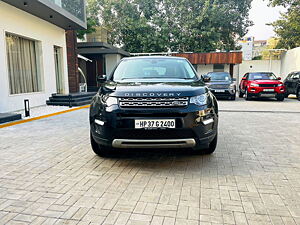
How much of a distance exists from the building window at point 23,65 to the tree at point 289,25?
69.2 ft

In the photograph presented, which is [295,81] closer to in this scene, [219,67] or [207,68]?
[219,67]

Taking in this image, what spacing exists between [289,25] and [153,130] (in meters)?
25.3

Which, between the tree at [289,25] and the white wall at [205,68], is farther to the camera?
the white wall at [205,68]

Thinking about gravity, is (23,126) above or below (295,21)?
below

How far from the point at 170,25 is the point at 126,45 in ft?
18.2

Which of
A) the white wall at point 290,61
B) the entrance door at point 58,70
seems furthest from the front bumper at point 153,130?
the white wall at point 290,61

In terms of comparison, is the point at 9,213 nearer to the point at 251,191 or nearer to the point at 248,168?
the point at 251,191

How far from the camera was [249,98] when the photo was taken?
553 inches

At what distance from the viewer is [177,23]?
94.2ft

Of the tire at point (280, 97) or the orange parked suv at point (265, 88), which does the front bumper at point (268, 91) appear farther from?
the tire at point (280, 97)

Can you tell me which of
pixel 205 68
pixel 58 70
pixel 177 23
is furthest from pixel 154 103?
pixel 177 23

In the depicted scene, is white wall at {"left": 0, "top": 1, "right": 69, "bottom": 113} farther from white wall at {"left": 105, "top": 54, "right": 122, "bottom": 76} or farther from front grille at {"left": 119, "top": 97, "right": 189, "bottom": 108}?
front grille at {"left": 119, "top": 97, "right": 189, "bottom": 108}

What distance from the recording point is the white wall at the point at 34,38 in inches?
349

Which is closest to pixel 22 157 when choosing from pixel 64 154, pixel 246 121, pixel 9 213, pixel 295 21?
pixel 64 154
